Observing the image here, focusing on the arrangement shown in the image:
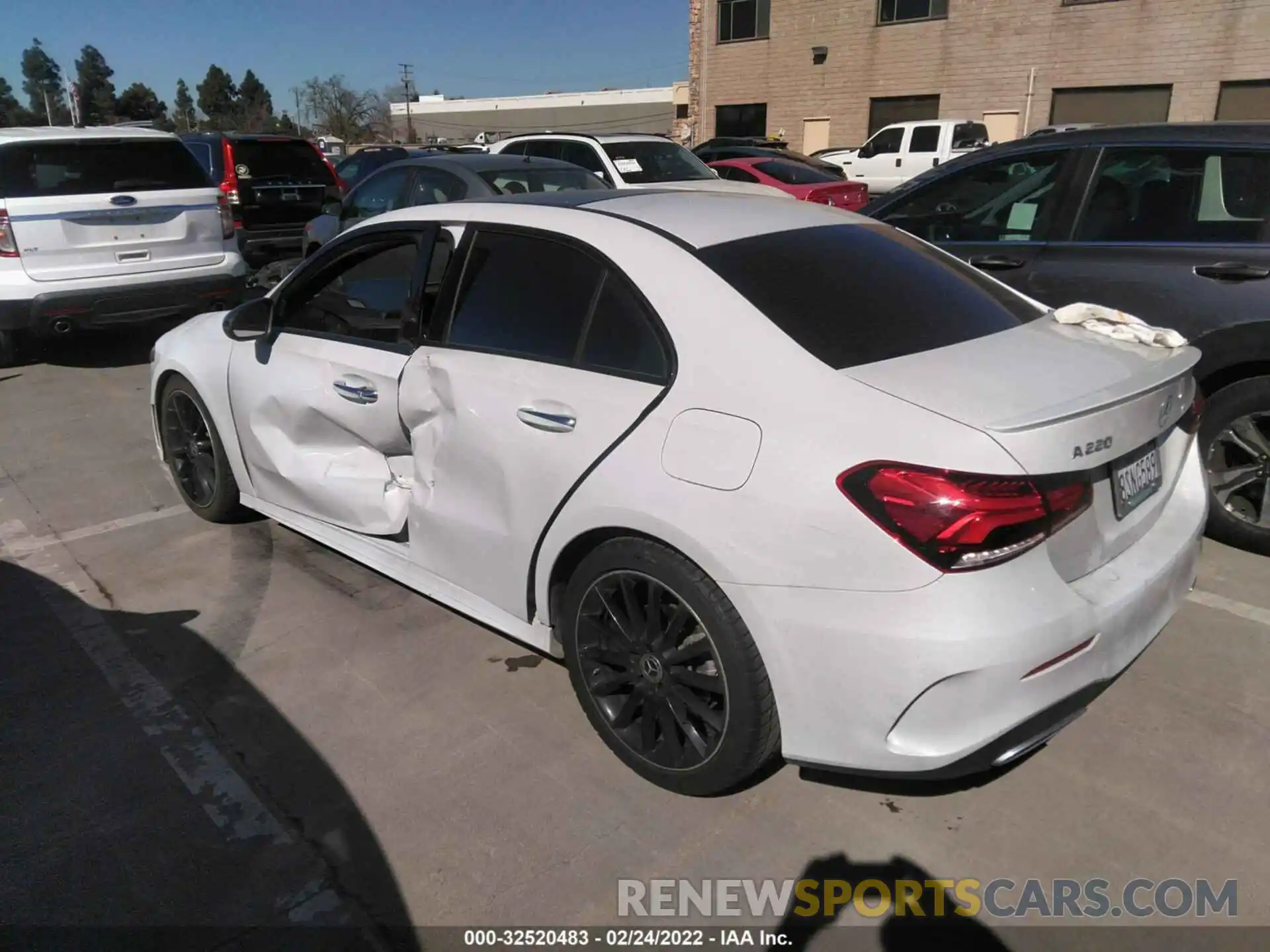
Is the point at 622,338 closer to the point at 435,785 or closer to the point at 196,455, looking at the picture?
the point at 435,785

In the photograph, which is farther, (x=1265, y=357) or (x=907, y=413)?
(x=1265, y=357)

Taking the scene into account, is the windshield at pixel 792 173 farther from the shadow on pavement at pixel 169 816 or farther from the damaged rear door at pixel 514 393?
the shadow on pavement at pixel 169 816

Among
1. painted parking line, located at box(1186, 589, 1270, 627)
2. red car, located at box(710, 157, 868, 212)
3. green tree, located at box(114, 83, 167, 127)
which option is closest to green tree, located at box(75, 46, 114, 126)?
green tree, located at box(114, 83, 167, 127)

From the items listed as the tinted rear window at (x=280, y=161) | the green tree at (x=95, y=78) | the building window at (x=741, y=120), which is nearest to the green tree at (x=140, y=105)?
the green tree at (x=95, y=78)

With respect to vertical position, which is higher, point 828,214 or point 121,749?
point 828,214

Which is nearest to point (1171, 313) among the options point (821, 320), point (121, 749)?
point (821, 320)

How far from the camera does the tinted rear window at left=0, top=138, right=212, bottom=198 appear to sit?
7109 millimetres

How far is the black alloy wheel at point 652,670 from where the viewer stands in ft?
8.47

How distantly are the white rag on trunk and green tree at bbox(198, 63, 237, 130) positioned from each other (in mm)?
97330

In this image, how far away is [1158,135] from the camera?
173 inches

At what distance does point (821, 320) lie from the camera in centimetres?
265

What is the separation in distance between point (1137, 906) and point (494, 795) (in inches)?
68.3

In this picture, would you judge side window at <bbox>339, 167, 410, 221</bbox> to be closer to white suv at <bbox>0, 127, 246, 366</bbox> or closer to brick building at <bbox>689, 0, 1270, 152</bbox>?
white suv at <bbox>0, 127, 246, 366</bbox>

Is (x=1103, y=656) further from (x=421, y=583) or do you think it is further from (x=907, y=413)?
(x=421, y=583)
